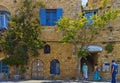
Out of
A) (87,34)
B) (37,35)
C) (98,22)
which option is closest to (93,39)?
(87,34)

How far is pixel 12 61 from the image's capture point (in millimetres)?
22703

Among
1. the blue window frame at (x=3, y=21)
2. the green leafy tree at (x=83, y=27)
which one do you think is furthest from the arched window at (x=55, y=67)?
the blue window frame at (x=3, y=21)

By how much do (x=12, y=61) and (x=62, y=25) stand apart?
5517 millimetres

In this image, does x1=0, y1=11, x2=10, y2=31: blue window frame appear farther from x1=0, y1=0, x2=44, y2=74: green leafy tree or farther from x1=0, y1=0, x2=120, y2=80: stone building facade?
x1=0, y1=0, x2=120, y2=80: stone building facade

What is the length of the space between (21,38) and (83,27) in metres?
5.47

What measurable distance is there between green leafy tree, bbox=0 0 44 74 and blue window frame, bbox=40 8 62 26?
0.89 m

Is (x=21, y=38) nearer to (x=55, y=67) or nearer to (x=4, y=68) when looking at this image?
(x=4, y=68)

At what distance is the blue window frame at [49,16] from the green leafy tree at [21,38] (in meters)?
0.89

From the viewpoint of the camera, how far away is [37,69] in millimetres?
23781

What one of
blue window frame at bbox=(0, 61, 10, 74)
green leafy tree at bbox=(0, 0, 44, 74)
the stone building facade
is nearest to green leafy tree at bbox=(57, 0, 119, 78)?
the stone building facade

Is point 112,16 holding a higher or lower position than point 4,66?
higher

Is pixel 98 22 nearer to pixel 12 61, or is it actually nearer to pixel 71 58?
pixel 71 58

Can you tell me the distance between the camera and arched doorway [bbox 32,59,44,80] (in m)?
23.7

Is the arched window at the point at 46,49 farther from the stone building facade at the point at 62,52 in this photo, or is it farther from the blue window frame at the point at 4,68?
the blue window frame at the point at 4,68
